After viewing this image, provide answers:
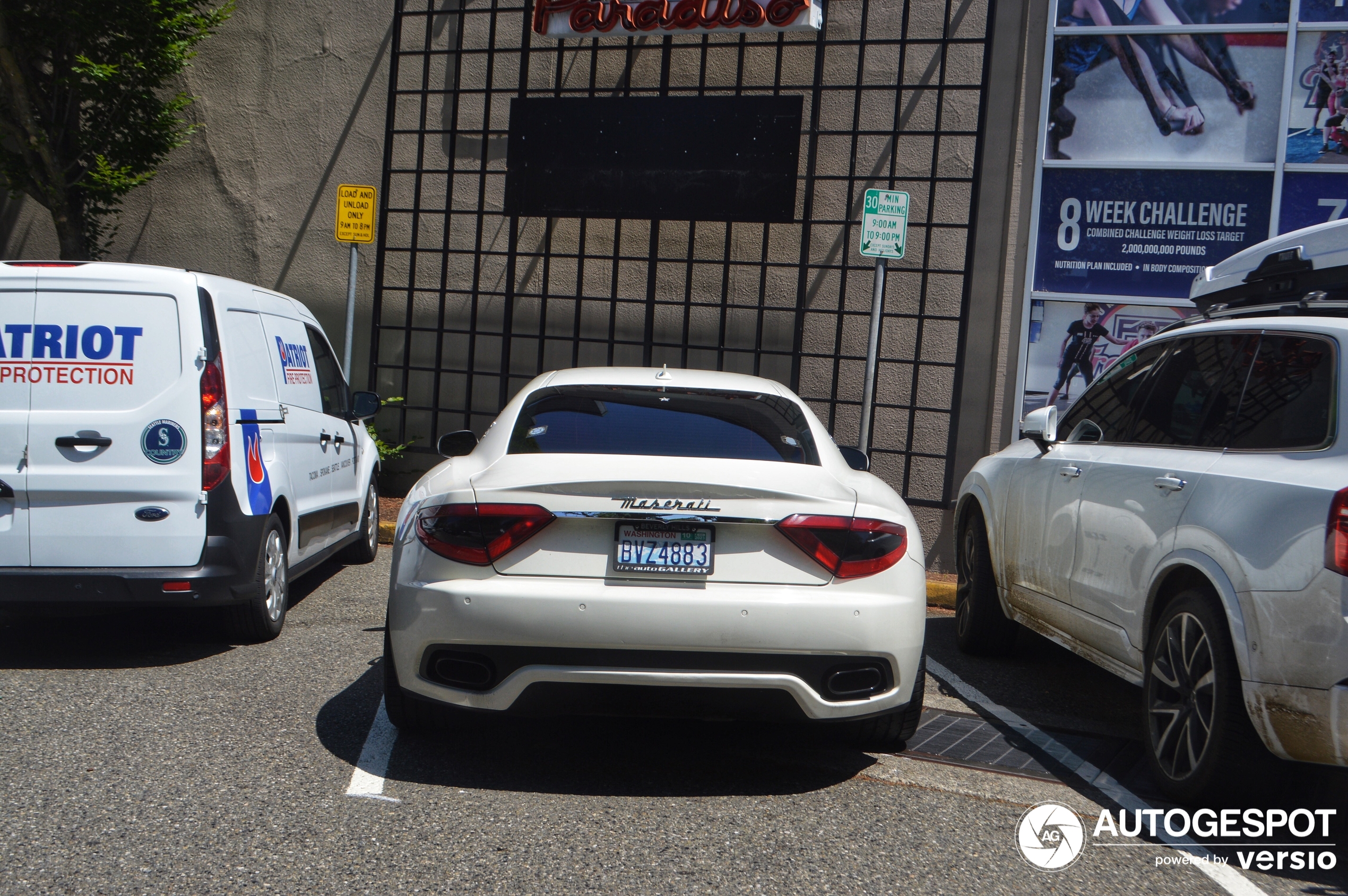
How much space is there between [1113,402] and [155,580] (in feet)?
14.4

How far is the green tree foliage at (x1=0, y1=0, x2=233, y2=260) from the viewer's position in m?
10.5

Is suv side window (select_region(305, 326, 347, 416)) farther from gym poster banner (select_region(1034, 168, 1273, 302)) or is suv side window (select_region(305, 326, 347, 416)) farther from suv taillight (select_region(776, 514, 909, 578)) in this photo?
gym poster banner (select_region(1034, 168, 1273, 302))

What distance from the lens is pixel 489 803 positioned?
143 inches

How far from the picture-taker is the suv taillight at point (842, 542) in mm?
3727

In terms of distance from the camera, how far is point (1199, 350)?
14.5ft

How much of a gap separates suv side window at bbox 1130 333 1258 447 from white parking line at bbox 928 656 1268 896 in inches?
49.6

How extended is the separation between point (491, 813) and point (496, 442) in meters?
1.37

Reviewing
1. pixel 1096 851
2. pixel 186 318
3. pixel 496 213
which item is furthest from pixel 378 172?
pixel 1096 851

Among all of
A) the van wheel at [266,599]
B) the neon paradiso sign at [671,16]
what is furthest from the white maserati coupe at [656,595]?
the neon paradiso sign at [671,16]

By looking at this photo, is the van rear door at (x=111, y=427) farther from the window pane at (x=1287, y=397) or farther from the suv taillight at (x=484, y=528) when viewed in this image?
the window pane at (x=1287, y=397)

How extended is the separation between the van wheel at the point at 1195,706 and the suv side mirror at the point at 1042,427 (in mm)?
1429

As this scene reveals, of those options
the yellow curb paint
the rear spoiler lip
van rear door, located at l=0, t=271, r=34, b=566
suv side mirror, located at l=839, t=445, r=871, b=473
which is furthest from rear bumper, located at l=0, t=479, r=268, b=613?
the yellow curb paint

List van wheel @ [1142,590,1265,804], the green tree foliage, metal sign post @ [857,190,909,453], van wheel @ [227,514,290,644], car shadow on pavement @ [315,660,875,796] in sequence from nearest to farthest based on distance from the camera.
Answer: van wheel @ [1142,590,1265,804] < car shadow on pavement @ [315,660,875,796] < van wheel @ [227,514,290,644] < metal sign post @ [857,190,909,453] < the green tree foliage

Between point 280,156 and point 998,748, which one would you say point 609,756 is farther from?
point 280,156
